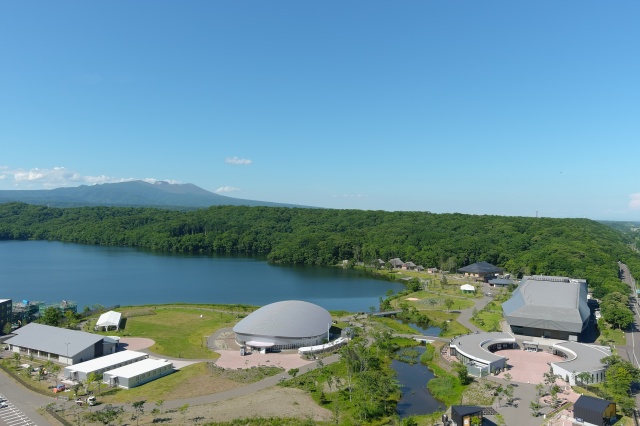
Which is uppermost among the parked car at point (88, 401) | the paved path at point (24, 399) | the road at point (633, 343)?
the road at point (633, 343)

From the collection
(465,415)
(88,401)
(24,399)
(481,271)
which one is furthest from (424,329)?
(481,271)

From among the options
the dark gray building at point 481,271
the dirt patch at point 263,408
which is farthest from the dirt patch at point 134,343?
the dark gray building at point 481,271

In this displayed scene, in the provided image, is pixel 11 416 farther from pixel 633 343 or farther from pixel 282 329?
pixel 633 343

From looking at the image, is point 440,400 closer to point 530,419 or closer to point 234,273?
point 530,419

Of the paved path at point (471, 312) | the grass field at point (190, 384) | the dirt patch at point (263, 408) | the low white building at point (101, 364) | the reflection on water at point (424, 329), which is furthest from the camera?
the paved path at point (471, 312)

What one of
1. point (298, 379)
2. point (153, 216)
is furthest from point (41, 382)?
point (153, 216)

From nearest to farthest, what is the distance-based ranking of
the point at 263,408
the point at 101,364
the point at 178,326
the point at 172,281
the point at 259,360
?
the point at 263,408
the point at 101,364
the point at 259,360
the point at 178,326
the point at 172,281

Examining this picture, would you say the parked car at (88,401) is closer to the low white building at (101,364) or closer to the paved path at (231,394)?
the paved path at (231,394)
